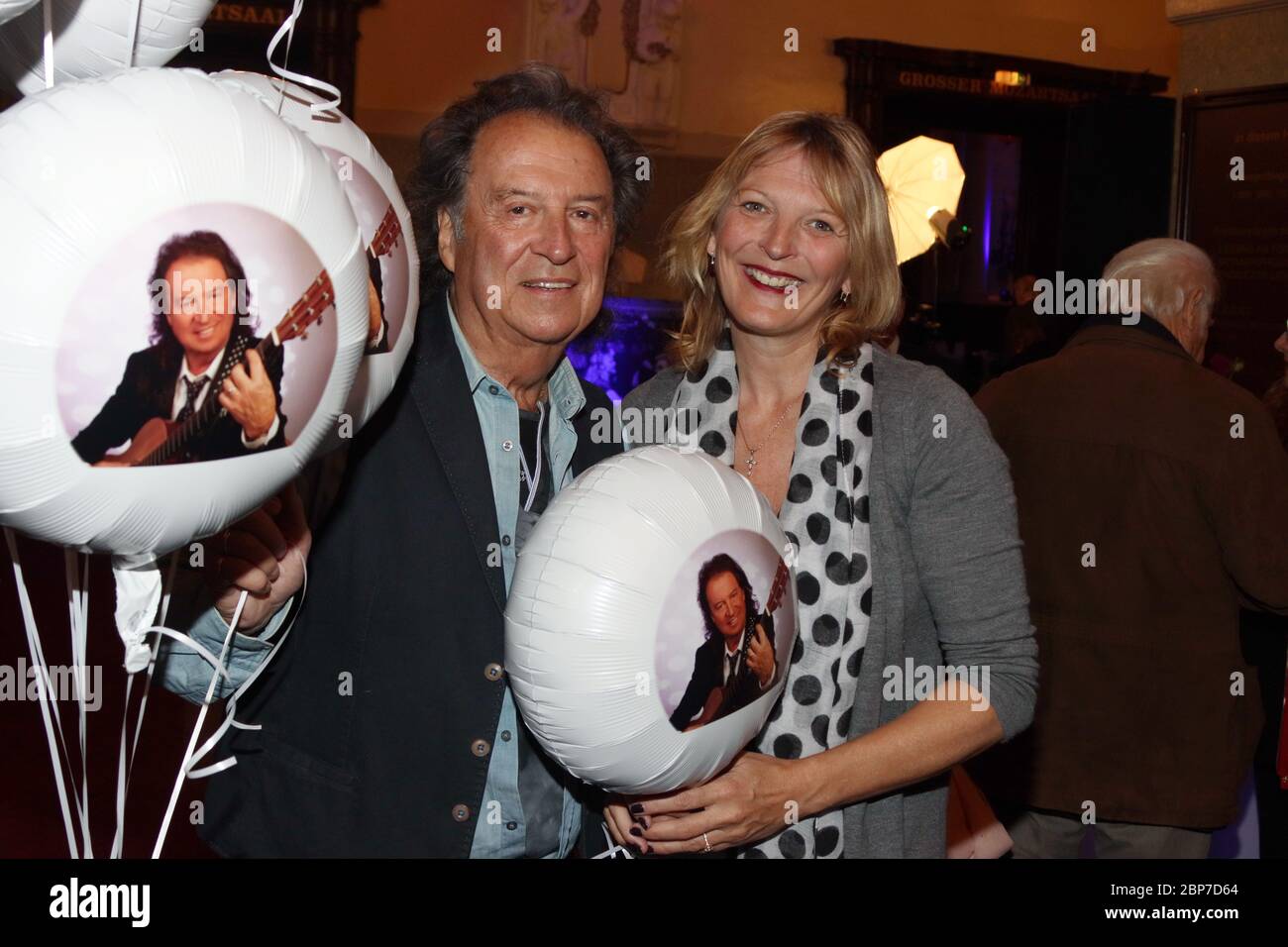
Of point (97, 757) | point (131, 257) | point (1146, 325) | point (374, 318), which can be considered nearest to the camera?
point (131, 257)

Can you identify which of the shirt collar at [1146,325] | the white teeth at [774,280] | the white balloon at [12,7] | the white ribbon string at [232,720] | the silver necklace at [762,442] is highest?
the white balloon at [12,7]

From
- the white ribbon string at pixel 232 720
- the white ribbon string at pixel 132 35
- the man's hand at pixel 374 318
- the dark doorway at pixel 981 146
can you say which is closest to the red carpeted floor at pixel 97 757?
the white ribbon string at pixel 232 720

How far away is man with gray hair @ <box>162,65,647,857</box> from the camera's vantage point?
157cm

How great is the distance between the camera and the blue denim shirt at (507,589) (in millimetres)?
1527

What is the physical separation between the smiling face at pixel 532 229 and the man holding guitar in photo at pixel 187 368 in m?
0.63

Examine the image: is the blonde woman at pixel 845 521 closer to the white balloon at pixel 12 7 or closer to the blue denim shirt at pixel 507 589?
the blue denim shirt at pixel 507 589

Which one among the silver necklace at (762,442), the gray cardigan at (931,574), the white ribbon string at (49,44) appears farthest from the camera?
the silver necklace at (762,442)

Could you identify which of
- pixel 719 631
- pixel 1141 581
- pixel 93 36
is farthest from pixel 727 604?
pixel 1141 581

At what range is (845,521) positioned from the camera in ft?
5.79

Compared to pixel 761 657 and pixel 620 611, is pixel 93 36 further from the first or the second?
pixel 761 657

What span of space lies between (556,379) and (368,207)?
0.54 m

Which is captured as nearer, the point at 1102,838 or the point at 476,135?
the point at 476,135
